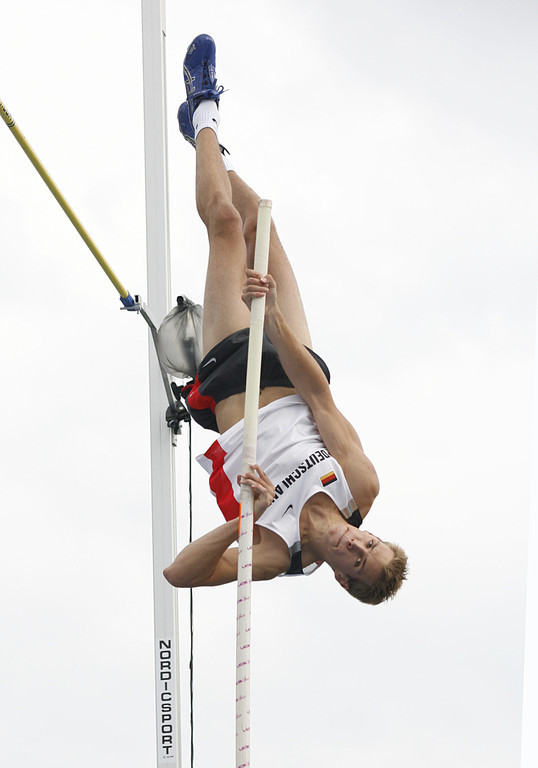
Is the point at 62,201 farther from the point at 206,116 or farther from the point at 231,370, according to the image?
the point at 231,370

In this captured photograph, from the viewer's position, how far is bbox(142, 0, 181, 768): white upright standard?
4219 millimetres

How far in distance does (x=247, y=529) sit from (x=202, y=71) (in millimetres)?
1759

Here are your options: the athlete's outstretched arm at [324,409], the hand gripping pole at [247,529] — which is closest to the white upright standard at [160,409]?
the athlete's outstretched arm at [324,409]

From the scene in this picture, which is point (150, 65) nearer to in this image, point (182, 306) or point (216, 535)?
point (182, 306)

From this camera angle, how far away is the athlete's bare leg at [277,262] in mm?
3938

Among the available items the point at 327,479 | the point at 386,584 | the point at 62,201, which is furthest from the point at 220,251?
the point at 386,584

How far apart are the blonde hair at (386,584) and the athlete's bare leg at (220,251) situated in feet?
2.78

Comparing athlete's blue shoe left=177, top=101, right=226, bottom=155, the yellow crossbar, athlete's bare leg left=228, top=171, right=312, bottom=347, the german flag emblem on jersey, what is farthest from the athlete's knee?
the german flag emblem on jersey

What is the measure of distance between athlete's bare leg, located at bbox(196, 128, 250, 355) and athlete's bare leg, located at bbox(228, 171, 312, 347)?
148 mm

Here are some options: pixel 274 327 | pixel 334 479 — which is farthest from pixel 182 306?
pixel 334 479

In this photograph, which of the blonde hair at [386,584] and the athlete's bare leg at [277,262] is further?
the athlete's bare leg at [277,262]

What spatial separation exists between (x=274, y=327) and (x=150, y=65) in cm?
141

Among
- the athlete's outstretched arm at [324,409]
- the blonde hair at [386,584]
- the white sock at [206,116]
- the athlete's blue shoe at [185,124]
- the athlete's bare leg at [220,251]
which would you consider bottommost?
the blonde hair at [386,584]

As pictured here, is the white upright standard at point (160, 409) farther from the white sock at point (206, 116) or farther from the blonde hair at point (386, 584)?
the blonde hair at point (386, 584)
